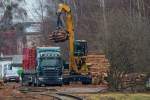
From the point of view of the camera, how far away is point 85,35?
73375 millimetres

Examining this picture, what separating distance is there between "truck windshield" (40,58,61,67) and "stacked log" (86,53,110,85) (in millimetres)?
3613

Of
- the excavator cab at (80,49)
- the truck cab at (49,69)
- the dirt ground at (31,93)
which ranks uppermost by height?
the excavator cab at (80,49)

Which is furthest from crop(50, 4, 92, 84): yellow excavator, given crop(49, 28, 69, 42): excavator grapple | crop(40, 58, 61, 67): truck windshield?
crop(40, 58, 61, 67): truck windshield

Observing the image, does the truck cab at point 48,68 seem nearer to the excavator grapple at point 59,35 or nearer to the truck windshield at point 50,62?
the truck windshield at point 50,62

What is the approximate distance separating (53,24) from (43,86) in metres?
42.9

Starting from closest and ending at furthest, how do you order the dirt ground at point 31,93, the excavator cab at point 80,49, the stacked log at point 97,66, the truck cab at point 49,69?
the dirt ground at point 31,93 → the truck cab at point 49,69 → the stacked log at point 97,66 → the excavator cab at point 80,49

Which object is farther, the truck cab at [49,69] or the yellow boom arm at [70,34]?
the yellow boom arm at [70,34]

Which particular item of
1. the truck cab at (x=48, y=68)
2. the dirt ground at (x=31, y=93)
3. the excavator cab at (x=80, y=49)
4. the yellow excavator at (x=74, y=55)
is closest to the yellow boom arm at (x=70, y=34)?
the yellow excavator at (x=74, y=55)

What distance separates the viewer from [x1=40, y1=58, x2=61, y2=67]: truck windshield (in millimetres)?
46906

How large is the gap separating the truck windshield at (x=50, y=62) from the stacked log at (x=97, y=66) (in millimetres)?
3613

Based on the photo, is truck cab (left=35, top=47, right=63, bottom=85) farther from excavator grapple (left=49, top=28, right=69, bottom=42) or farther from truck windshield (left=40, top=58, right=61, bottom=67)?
excavator grapple (left=49, top=28, right=69, bottom=42)

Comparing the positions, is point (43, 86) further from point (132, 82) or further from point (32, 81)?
point (132, 82)

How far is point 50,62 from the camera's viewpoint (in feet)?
154

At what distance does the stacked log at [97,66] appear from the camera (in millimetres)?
49125
